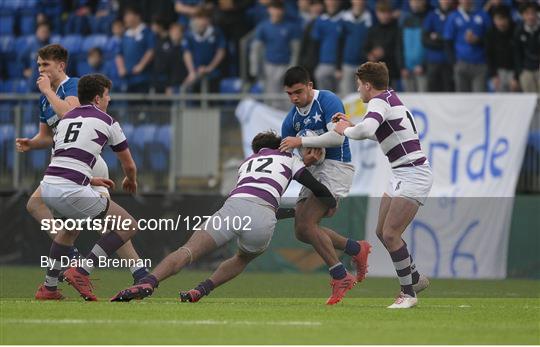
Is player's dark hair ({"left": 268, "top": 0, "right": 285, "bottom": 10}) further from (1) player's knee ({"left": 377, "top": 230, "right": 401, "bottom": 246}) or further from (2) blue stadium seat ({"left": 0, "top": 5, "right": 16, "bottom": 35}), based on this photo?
(1) player's knee ({"left": 377, "top": 230, "right": 401, "bottom": 246})

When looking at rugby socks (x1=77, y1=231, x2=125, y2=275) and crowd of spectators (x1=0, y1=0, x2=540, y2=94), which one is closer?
rugby socks (x1=77, y1=231, x2=125, y2=275)

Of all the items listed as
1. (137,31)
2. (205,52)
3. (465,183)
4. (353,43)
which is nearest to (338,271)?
(465,183)

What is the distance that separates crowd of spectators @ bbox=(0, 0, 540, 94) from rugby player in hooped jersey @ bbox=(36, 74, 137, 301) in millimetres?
9206

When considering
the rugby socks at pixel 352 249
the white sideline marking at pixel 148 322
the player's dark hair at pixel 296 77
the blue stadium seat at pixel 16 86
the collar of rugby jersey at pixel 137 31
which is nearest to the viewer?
the white sideline marking at pixel 148 322

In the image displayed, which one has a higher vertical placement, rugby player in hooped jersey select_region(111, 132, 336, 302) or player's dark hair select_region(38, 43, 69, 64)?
player's dark hair select_region(38, 43, 69, 64)

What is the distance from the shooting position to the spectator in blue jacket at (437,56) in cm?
2125

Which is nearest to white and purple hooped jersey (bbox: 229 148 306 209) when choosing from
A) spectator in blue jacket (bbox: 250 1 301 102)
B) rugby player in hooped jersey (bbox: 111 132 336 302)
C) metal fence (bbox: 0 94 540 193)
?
rugby player in hooped jersey (bbox: 111 132 336 302)

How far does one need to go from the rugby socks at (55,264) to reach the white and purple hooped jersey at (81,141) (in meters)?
0.67

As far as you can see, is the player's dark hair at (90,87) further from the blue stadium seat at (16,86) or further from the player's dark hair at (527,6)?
the blue stadium seat at (16,86)

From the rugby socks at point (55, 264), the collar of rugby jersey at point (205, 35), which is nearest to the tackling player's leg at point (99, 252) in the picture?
the rugby socks at point (55, 264)

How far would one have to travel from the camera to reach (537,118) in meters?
20.1

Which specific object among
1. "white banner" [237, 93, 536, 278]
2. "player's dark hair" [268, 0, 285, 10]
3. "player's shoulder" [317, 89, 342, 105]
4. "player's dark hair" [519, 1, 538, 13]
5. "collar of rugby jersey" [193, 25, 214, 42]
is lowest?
"white banner" [237, 93, 536, 278]

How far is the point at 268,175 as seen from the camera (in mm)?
12648

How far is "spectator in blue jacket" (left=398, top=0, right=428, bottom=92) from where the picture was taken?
70.4 feet
